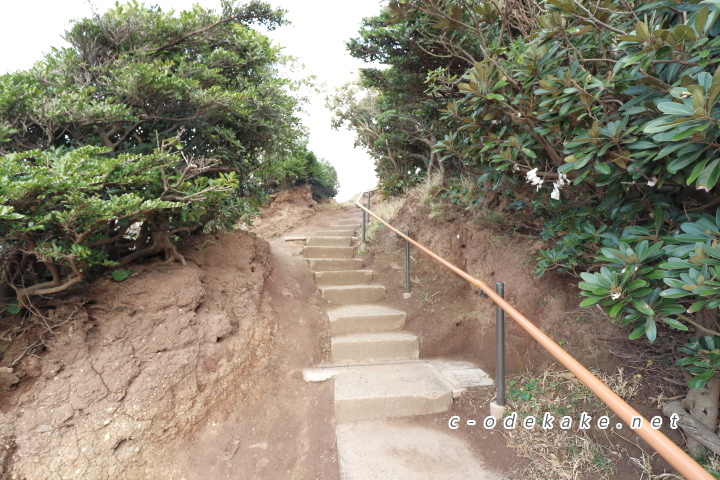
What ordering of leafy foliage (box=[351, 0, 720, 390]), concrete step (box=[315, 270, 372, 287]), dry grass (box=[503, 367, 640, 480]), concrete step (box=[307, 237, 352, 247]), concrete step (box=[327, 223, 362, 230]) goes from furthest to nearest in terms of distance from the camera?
concrete step (box=[327, 223, 362, 230]) < concrete step (box=[307, 237, 352, 247]) < concrete step (box=[315, 270, 372, 287]) < dry grass (box=[503, 367, 640, 480]) < leafy foliage (box=[351, 0, 720, 390])

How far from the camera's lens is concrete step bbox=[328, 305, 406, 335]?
3.56m

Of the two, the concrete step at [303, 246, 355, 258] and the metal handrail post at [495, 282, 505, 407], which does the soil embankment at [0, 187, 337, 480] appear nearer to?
the metal handrail post at [495, 282, 505, 407]

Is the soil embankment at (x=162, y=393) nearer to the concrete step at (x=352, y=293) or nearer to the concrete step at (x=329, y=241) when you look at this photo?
the concrete step at (x=352, y=293)

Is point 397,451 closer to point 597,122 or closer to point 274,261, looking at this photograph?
point 597,122

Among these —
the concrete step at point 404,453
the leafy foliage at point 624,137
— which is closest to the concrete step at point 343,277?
the concrete step at point 404,453

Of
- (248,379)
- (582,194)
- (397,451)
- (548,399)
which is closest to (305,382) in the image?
(248,379)

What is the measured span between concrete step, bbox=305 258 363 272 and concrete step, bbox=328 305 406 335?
106 cm

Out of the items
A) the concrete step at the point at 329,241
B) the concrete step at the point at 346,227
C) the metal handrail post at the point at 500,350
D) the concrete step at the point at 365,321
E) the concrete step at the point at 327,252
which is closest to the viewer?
the metal handrail post at the point at 500,350

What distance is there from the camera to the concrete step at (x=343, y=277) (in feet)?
14.6

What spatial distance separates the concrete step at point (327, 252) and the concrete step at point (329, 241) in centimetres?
32

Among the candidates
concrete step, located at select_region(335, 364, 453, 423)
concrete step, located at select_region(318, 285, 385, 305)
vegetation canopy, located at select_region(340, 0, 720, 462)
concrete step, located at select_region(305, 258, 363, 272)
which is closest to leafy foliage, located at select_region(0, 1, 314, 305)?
concrete step, located at select_region(318, 285, 385, 305)

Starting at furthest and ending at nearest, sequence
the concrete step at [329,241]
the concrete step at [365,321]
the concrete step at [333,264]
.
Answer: the concrete step at [329,241]
the concrete step at [333,264]
the concrete step at [365,321]

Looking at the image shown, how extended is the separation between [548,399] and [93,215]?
9.58ft

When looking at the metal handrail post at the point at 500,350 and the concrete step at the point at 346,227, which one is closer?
the metal handrail post at the point at 500,350
